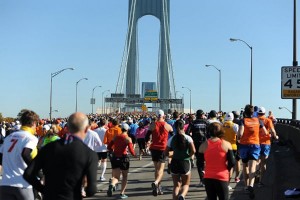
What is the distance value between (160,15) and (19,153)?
135 metres

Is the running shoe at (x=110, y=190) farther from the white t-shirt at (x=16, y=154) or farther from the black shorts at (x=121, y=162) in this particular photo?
the white t-shirt at (x=16, y=154)

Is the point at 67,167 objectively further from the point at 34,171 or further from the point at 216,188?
the point at 216,188

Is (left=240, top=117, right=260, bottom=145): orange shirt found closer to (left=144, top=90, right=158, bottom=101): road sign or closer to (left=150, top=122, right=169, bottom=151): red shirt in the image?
(left=150, top=122, right=169, bottom=151): red shirt

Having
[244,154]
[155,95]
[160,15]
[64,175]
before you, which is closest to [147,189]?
[244,154]

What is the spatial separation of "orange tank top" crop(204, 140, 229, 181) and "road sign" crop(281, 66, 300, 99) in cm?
880

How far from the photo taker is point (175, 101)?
116875mm

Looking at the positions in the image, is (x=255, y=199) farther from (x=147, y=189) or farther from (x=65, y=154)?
(x=65, y=154)

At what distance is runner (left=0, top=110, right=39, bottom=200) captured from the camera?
535cm

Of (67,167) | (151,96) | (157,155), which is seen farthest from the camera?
(151,96)

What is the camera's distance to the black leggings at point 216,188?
6.50 metres

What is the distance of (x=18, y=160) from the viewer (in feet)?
18.0

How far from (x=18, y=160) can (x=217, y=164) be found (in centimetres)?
259

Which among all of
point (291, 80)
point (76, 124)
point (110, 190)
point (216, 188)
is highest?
point (291, 80)

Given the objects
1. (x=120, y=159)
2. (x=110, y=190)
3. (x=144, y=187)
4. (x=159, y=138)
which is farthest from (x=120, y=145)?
(x=144, y=187)
